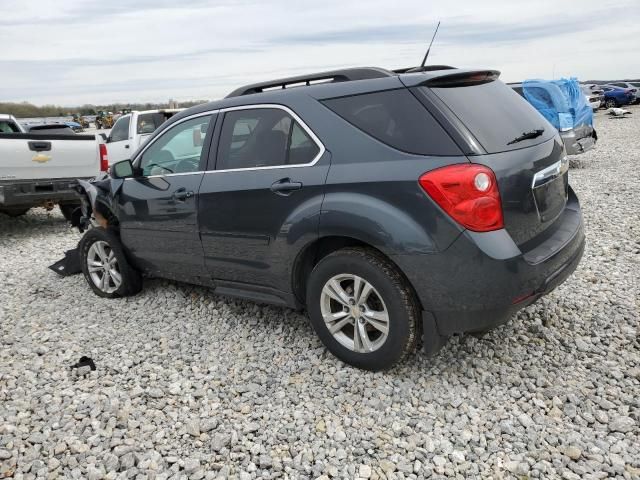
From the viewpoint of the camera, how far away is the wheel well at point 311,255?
3.36 m

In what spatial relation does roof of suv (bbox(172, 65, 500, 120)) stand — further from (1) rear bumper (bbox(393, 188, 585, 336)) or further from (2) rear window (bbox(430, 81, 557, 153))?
(1) rear bumper (bbox(393, 188, 585, 336))

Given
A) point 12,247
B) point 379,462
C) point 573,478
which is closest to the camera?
point 573,478

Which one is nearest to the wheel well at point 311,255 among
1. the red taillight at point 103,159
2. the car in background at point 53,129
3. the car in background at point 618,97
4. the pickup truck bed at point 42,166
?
the pickup truck bed at point 42,166

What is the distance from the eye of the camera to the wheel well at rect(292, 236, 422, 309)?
132 inches

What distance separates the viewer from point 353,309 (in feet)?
10.9

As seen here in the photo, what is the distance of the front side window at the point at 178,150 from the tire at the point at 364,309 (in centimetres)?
145

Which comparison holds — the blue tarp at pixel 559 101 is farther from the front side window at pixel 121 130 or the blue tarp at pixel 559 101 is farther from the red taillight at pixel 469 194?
the front side window at pixel 121 130

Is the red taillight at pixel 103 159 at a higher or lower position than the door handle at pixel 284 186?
lower

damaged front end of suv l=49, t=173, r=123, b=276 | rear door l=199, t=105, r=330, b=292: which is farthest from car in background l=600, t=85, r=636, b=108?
rear door l=199, t=105, r=330, b=292

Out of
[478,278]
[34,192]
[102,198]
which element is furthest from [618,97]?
[478,278]

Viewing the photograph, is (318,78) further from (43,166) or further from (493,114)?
(43,166)

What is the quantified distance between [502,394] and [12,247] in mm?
6926

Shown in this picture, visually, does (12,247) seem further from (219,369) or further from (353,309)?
(353,309)

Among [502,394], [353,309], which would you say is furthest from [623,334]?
[353,309]
